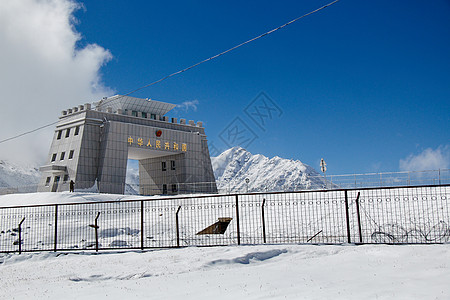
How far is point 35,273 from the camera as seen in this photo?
1296cm

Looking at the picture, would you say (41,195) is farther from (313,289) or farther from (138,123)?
(313,289)

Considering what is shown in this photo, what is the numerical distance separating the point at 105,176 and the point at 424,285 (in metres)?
38.6

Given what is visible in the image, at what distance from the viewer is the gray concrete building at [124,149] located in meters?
43.1

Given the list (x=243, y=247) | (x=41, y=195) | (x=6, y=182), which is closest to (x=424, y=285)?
(x=243, y=247)

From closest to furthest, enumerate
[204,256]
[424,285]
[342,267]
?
1. [424,285]
2. [342,267]
3. [204,256]

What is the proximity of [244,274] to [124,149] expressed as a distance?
36317 millimetres

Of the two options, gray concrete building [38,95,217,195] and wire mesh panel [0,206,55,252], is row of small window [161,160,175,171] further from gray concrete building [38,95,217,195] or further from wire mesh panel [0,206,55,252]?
wire mesh panel [0,206,55,252]

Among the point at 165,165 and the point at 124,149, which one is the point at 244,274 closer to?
the point at 124,149

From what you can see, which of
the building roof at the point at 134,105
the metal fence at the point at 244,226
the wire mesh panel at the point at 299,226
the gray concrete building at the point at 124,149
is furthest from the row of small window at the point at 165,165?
the wire mesh panel at the point at 299,226

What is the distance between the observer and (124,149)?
44.7 metres

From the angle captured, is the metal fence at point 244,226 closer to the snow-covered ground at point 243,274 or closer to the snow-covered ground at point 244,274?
the snow-covered ground at point 243,274

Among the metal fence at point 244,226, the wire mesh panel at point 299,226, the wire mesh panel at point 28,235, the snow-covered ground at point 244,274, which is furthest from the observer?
the wire mesh panel at point 28,235

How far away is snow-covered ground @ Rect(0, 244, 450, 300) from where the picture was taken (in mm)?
8195

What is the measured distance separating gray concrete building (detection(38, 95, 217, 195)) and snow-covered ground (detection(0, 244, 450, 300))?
1147 inches
